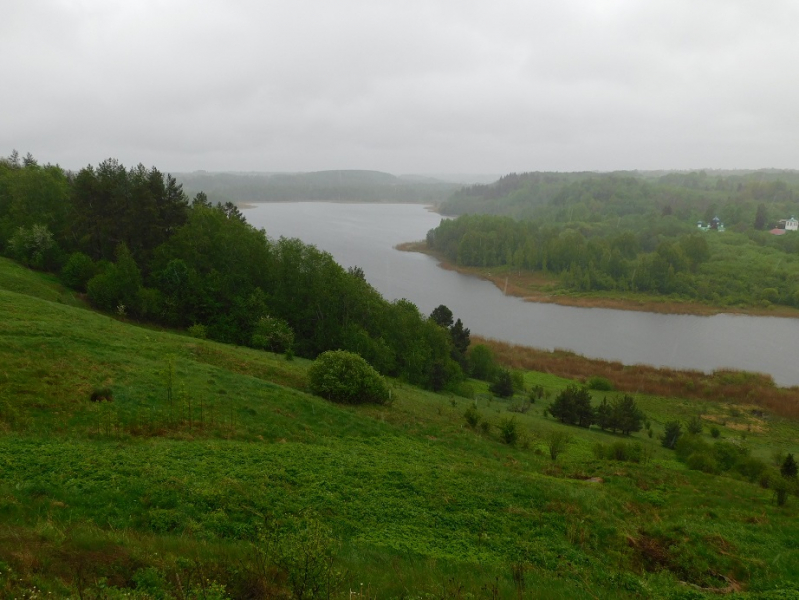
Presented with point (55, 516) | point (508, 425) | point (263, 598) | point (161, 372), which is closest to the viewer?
point (263, 598)

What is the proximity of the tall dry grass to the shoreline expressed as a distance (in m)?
30.5

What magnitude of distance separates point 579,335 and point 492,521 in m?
57.4

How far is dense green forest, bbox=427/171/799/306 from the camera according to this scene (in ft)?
288

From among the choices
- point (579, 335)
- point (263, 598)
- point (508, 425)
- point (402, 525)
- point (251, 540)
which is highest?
point (263, 598)

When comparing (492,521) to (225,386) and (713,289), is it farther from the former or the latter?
Result: (713,289)

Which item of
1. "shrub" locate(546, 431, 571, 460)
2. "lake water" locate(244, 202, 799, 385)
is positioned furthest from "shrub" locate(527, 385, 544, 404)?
"lake water" locate(244, 202, 799, 385)

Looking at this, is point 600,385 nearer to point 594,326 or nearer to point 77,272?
point 594,326

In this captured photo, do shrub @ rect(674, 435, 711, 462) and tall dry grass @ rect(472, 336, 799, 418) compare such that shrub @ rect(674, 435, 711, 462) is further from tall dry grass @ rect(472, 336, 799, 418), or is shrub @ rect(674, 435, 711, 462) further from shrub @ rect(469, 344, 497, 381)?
shrub @ rect(469, 344, 497, 381)

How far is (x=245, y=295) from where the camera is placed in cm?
3356

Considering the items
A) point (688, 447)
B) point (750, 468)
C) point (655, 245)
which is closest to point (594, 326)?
point (688, 447)

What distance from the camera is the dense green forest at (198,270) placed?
1194 inches

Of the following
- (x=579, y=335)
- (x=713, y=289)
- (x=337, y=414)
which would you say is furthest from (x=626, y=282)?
(x=337, y=414)

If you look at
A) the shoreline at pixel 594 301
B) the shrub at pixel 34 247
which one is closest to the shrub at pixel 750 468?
the shrub at pixel 34 247

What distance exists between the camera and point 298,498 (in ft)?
32.2
